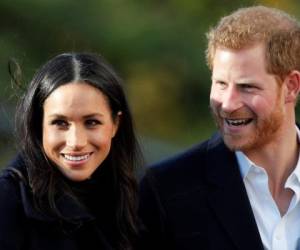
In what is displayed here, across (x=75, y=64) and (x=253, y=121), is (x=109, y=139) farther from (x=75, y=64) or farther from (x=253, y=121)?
(x=253, y=121)

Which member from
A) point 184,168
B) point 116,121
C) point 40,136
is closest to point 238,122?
point 184,168

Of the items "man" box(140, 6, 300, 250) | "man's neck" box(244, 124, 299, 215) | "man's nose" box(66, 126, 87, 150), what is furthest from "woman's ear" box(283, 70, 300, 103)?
"man's nose" box(66, 126, 87, 150)

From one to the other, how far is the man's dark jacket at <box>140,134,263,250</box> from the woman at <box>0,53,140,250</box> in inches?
7.2

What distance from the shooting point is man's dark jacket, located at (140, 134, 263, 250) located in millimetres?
3230

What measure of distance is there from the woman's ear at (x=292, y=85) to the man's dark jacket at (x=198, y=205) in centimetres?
26

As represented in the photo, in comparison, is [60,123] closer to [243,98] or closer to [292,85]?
[243,98]

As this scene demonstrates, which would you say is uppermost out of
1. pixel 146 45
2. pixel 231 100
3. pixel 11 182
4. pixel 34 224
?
pixel 146 45

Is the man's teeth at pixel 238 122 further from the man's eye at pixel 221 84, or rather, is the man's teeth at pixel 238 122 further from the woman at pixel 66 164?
the woman at pixel 66 164

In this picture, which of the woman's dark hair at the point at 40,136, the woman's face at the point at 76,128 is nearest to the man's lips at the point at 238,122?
the woman's dark hair at the point at 40,136

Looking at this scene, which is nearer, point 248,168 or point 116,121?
point 116,121

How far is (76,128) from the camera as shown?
2.91m

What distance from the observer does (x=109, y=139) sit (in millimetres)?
3014

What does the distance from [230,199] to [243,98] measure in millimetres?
321

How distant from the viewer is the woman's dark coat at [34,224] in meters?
2.83
